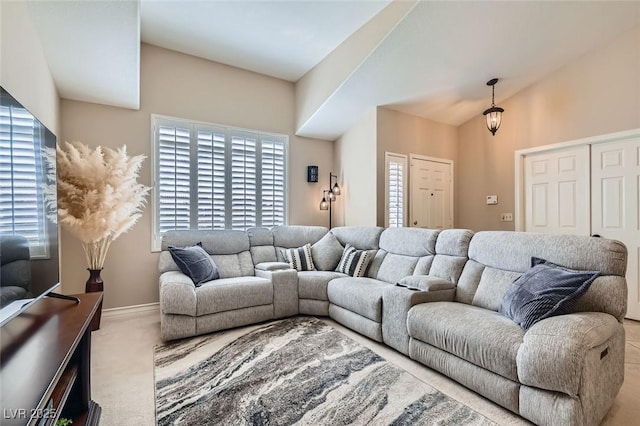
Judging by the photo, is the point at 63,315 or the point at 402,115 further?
the point at 402,115

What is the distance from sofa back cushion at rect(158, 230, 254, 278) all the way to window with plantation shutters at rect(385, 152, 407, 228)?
204 cm

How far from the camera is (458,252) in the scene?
9.40 ft

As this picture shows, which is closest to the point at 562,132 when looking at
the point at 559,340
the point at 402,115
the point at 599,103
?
the point at 599,103

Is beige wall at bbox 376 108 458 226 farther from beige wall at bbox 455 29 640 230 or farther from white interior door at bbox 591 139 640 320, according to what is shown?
white interior door at bbox 591 139 640 320

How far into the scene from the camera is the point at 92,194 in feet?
9.37

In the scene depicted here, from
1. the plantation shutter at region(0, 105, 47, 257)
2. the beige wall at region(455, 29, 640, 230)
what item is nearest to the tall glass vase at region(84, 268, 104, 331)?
the plantation shutter at region(0, 105, 47, 257)

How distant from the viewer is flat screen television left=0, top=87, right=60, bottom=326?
117 cm

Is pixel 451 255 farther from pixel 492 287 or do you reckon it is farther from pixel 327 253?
pixel 327 253

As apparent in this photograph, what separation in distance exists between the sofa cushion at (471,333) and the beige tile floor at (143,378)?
0.78ft

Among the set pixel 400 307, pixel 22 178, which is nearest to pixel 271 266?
pixel 400 307

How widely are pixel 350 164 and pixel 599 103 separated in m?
3.10

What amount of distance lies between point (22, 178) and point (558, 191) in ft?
17.0

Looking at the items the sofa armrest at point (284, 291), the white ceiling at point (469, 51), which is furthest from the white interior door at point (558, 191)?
the sofa armrest at point (284, 291)

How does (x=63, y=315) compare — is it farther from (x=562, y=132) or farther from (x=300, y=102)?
(x=562, y=132)
